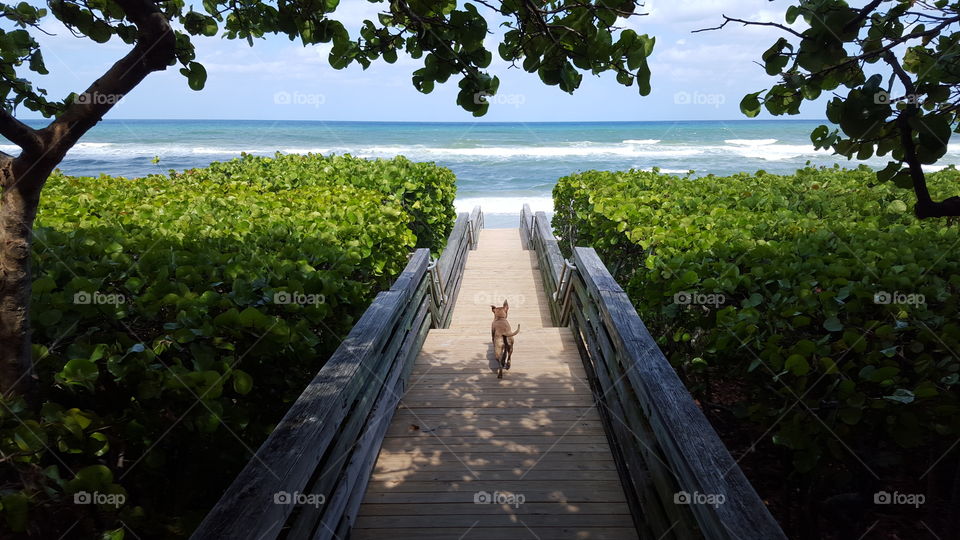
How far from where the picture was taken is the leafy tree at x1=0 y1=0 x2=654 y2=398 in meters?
1.92

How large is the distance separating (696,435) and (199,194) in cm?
610

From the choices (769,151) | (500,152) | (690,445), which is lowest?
(690,445)

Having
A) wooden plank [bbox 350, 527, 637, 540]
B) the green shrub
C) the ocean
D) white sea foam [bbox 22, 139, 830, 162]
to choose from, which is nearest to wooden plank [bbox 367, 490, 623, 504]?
wooden plank [bbox 350, 527, 637, 540]

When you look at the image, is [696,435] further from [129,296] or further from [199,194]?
[199,194]

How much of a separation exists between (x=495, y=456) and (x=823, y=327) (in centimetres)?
211

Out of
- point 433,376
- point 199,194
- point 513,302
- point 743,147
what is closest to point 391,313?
point 433,376

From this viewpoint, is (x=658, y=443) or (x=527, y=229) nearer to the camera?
(x=658, y=443)

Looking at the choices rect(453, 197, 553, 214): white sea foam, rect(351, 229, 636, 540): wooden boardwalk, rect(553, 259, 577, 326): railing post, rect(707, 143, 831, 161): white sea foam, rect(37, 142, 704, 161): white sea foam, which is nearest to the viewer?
rect(351, 229, 636, 540): wooden boardwalk

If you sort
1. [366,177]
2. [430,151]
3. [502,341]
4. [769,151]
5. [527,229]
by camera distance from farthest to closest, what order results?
[430,151]
[769,151]
[527,229]
[366,177]
[502,341]

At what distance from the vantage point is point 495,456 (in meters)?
3.63

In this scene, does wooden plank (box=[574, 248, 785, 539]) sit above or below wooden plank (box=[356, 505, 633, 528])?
above

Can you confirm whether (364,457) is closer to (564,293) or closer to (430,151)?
(564,293)

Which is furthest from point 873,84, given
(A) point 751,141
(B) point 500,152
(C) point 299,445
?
(A) point 751,141

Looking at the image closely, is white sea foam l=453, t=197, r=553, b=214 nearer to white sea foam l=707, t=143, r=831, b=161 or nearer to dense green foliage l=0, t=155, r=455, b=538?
dense green foliage l=0, t=155, r=455, b=538
